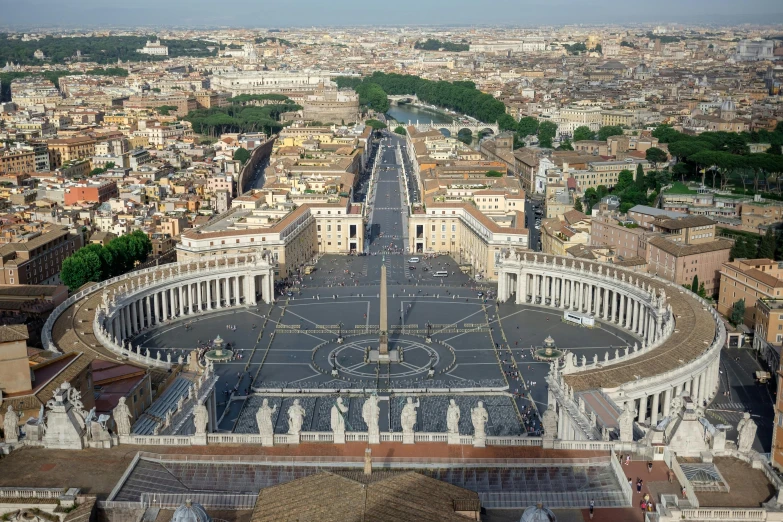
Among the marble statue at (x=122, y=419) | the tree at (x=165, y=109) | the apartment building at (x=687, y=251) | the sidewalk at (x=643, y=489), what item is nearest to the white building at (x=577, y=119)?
the tree at (x=165, y=109)

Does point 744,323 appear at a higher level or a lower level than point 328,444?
lower

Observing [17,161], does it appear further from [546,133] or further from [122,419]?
[122,419]

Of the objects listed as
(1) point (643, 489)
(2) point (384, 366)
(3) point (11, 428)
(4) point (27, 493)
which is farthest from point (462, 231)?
(4) point (27, 493)

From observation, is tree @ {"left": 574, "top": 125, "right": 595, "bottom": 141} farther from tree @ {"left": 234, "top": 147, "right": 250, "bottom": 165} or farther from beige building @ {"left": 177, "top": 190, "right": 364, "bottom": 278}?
beige building @ {"left": 177, "top": 190, "right": 364, "bottom": 278}

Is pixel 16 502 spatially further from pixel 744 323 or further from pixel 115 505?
pixel 744 323

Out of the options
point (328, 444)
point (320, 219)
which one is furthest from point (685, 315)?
point (320, 219)
